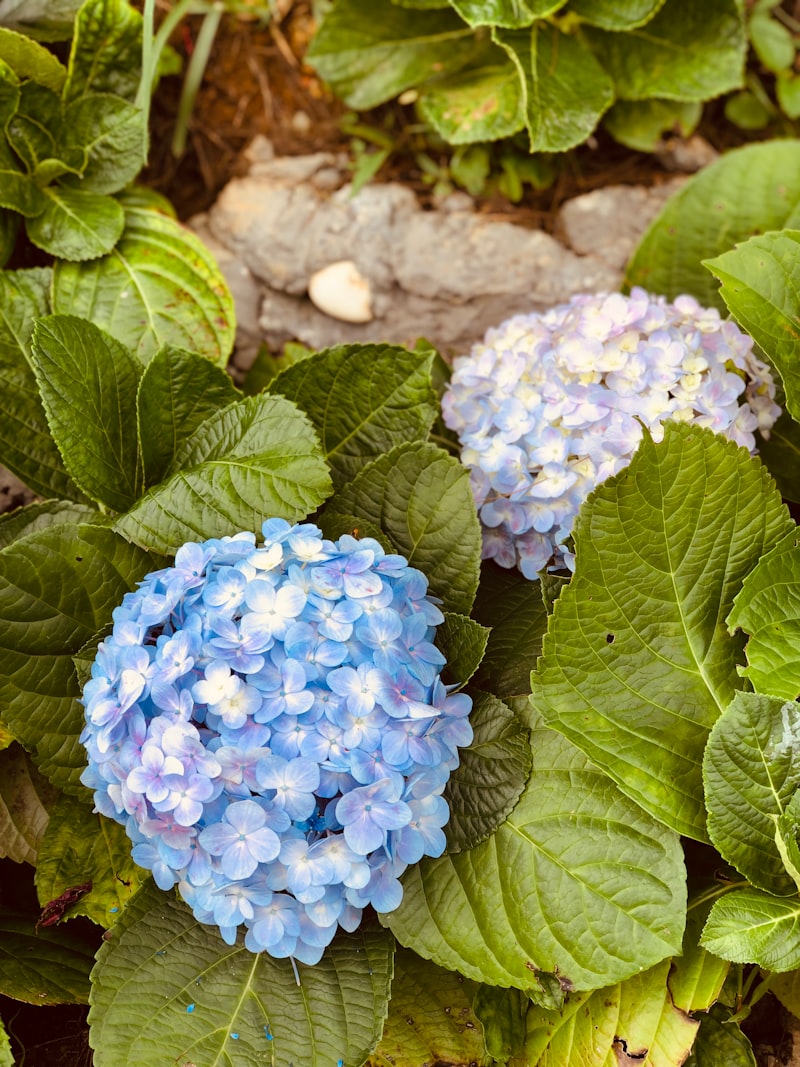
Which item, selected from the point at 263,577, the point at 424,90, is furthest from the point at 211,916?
the point at 424,90

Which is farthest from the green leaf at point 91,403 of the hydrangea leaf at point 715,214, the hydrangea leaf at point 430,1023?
the hydrangea leaf at point 715,214

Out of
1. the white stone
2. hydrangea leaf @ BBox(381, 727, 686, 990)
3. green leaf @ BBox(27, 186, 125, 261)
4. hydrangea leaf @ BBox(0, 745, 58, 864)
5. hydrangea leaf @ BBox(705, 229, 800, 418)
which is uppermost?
hydrangea leaf @ BBox(705, 229, 800, 418)

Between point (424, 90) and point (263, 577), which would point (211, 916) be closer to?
point (263, 577)

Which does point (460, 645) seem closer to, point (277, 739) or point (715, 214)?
point (277, 739)

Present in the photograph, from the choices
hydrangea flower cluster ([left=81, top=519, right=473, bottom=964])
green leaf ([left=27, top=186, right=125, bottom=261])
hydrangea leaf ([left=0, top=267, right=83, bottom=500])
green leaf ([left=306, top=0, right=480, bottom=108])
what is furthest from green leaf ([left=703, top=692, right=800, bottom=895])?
green leaf ([left=306, top=0, right=480, bottom=108])

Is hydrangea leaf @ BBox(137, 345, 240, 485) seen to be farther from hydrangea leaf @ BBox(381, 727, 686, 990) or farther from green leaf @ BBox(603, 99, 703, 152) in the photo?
green leaf @ BBox(603, 99, 703, 152)
